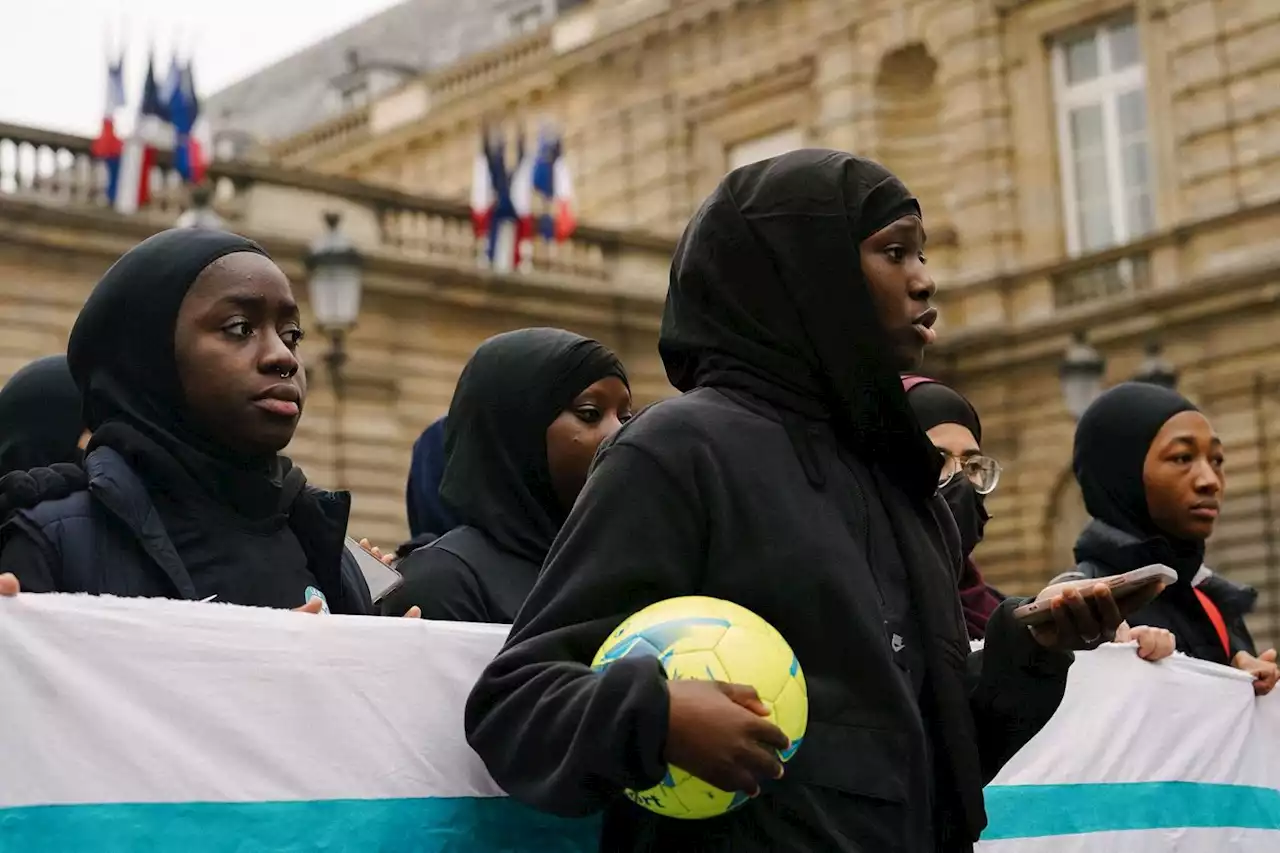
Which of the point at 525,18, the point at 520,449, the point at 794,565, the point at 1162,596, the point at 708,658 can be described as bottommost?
the point at 1162,596

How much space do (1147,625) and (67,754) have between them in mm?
3220

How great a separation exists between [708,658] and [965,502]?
280 centimetres

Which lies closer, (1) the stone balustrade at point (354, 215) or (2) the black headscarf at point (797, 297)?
(2) the black headscarf at point (797, 297)

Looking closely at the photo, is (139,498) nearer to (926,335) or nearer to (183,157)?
(926,335)

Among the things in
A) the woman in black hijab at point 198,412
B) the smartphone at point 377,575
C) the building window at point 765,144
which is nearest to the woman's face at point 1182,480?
the smartphone at point 377,575

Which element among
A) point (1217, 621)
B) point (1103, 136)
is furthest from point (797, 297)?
point (1103, 136)

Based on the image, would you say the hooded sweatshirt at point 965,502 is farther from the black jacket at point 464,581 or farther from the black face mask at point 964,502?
the black jacket at point 464,581

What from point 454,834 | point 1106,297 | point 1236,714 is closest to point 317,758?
point 454,834

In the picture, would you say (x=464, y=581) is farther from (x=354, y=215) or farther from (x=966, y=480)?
(x=354, y=215)

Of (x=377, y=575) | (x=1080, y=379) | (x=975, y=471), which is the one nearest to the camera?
(x=377, y=575)

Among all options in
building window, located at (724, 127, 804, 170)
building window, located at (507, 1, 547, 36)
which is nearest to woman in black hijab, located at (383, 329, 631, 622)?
building window, located at (724, 127, 804, 170)

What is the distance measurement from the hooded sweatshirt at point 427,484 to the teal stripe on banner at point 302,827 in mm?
2190

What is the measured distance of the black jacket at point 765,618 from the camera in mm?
2701

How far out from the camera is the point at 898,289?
2.98 m
